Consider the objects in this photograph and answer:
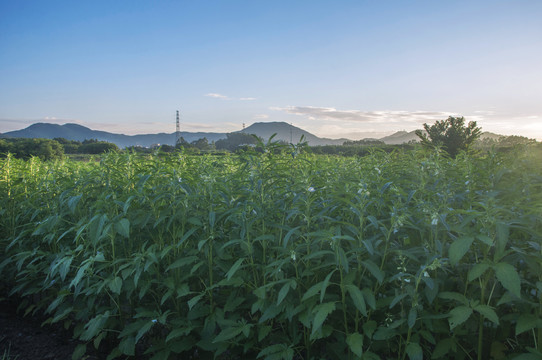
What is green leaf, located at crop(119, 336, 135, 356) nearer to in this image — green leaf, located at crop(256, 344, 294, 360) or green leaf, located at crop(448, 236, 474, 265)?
green leaf, located at crop(256, 344, 294, 360)

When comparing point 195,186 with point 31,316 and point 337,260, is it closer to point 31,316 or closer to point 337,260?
point 337,260

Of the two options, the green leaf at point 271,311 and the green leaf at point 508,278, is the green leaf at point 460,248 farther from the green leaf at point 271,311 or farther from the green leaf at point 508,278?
the green leaf at point 271,311

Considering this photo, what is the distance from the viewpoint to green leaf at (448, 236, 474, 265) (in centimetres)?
183

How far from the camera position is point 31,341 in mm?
3775

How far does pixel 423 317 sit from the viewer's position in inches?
81.2

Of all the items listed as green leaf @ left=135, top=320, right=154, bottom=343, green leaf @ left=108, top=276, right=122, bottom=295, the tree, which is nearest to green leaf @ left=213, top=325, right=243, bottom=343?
green leaf @ left=135, top=320, right=154, bottom=343

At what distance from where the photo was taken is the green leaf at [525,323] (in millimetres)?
1877

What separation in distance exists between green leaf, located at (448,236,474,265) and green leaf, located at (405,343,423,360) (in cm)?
58

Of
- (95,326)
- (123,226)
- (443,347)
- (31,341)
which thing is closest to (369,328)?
(443,347)

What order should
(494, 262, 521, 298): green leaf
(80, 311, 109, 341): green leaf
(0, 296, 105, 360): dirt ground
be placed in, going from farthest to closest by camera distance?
(0, 296, 105, 360): dirt ground, (80, 311, 109, 341): green leaf, (494, 262, 521, 298): green leaf

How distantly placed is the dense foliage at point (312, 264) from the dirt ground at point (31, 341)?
28 centimetres

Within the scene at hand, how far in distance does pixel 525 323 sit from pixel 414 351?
0.62 m

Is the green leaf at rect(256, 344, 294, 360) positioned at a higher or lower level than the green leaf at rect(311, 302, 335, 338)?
lower

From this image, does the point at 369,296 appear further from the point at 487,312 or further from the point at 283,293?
the point at 487,312
